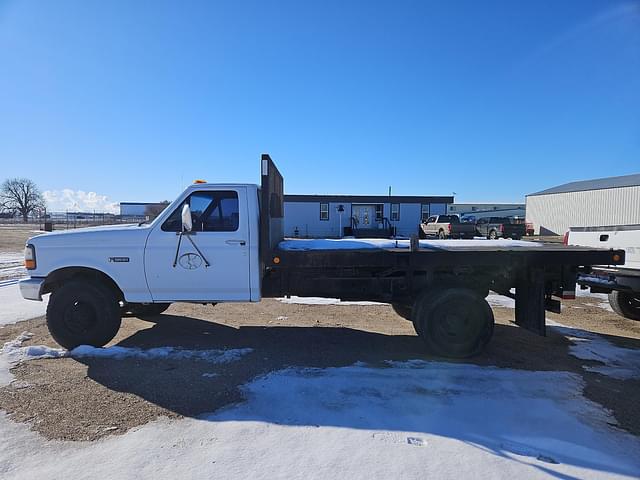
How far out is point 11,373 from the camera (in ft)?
14.7

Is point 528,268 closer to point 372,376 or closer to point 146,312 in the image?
point 372,376

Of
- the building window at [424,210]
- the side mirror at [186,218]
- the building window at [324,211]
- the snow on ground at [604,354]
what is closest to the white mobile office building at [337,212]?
the building window at [324,211]

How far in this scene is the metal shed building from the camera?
40281 millimetres

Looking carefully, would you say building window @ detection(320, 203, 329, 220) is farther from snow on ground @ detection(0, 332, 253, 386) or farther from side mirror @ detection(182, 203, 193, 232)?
side mirror @ detection(182, 203, 193, 232)

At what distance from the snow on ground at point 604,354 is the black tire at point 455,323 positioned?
1257 mm

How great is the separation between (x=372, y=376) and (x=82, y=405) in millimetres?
2812

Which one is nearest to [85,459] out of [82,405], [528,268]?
[82,405]

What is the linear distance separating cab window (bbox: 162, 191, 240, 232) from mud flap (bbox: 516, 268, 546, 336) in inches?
150

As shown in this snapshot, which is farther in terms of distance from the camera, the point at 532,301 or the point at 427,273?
the point at 427,273

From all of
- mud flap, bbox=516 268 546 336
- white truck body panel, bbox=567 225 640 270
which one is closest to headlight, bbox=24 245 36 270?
mud flap, bbox=516 268 546 336

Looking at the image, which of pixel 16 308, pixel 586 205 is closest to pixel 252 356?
pixel 16 308

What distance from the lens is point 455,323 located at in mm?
5105

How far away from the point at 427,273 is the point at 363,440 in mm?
2700

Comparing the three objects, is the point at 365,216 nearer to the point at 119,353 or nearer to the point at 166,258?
the point at 166,258
